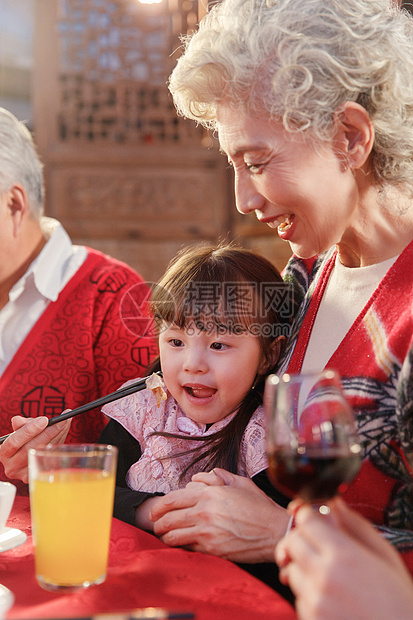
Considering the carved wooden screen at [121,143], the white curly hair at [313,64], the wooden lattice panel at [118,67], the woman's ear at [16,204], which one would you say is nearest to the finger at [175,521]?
the white curly hair at [313,64]

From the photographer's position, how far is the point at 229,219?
4227mm

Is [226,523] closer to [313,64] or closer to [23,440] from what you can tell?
[23,440]

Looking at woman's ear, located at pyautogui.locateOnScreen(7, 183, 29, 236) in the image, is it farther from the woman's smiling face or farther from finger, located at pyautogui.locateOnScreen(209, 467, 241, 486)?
finger, located at pyautogui.locateOnScreen(209, 467, 241, 486)

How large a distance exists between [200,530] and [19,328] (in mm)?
1150

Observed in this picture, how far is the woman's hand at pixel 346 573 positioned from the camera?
0.65 metres

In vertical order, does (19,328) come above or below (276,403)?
below

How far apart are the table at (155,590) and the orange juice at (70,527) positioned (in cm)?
3

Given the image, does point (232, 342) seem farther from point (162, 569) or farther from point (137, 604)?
point (137, 604)

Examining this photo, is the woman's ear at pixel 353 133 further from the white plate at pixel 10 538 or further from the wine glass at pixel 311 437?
the white plate at pixel 10 538

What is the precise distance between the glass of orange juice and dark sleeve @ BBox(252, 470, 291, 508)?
509 millimetres

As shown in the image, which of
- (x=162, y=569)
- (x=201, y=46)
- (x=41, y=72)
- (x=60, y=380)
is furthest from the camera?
(x=41, y=72)

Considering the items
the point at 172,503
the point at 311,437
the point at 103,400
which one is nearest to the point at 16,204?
the point at 103,400

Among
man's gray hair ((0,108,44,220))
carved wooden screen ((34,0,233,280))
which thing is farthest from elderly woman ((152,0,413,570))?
carved wooden screen ((34,0,233,280))

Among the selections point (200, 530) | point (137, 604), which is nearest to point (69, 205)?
point (200, 530)
